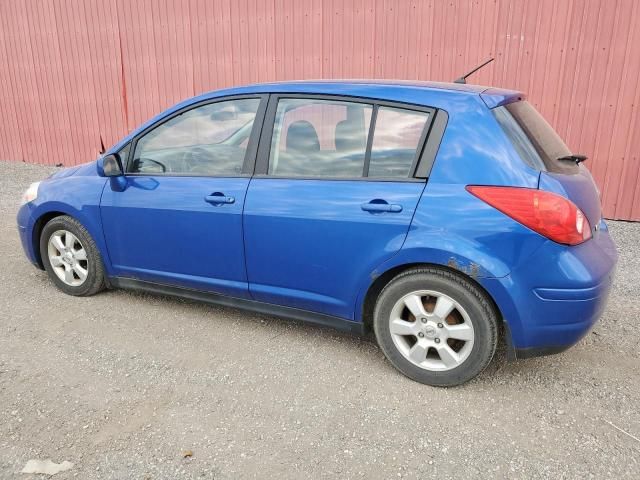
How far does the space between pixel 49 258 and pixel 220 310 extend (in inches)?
58.0

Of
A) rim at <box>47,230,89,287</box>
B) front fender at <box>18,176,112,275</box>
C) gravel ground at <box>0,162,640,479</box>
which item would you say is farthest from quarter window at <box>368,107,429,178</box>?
rim at <box>47,230,89,287</box>

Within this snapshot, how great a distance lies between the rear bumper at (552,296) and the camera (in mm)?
2465

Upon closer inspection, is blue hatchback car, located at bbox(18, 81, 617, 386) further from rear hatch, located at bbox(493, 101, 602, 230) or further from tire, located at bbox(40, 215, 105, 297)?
tire, located at bbox(40, 215, 105, 297)

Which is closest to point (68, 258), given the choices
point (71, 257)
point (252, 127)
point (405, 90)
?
point (71, 257)

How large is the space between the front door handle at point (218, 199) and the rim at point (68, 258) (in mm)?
1314

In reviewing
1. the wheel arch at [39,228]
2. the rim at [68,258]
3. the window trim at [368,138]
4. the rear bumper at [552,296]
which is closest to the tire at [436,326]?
the rear bumper at [552,296]

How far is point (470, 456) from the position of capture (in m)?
2.30

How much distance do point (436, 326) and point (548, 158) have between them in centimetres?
106

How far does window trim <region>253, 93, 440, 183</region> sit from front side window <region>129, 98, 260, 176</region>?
0.12 m

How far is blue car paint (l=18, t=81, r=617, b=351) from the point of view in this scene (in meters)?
2.50

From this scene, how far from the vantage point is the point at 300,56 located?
6.89 metres

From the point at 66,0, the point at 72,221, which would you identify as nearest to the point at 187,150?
the point at 72,221

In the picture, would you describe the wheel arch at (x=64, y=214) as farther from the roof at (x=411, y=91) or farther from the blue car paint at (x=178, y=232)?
the roof at (x=411, y=91)

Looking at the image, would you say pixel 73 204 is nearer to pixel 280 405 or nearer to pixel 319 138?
pixel 319 138
